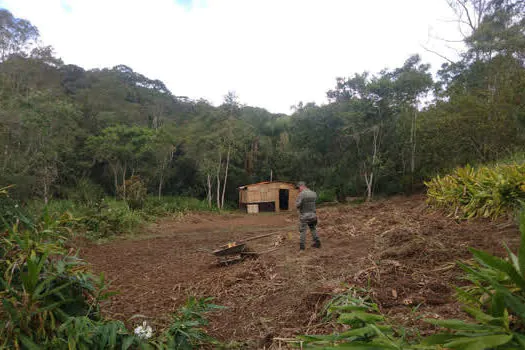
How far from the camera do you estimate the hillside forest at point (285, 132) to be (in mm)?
12375

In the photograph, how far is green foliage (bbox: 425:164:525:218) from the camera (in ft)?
17.2

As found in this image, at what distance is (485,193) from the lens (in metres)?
5.82

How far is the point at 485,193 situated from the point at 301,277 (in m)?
4.05

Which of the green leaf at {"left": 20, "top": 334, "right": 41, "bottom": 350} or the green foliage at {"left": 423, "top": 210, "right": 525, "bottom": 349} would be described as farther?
the green leaf at {"left": 20, "top": 334, "right": 41, "bottom": 350}

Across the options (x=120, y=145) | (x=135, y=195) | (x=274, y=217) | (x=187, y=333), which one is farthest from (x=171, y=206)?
(x=187, y=333)

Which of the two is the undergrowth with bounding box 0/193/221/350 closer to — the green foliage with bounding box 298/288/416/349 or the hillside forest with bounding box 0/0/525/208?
the green foliage with bounding box 298/288/416/349

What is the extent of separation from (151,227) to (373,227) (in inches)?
325

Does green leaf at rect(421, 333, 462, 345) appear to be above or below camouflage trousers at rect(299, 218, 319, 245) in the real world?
above

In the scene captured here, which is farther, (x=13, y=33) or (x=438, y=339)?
(x=13, y=33)

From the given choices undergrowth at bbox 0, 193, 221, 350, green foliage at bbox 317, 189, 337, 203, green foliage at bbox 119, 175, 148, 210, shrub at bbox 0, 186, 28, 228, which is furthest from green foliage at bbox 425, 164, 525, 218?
green foliage at bbox 317, 189, 337, 203

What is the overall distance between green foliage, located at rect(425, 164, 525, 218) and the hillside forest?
224 inches

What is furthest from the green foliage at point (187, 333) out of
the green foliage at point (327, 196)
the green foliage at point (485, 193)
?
the green foliage at point (327, 196)

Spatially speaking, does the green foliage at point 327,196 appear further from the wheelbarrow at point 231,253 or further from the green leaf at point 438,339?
the green leaf at point 438,339

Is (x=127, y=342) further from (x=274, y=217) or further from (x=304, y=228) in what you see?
(x=274, y=217)
